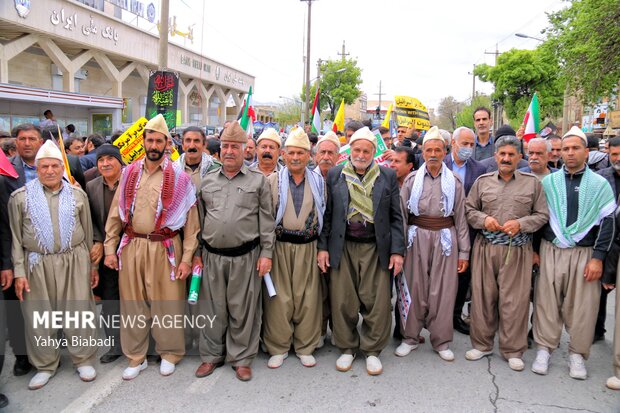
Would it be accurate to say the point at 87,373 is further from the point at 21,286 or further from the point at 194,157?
the point at 194,157

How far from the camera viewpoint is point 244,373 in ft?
12.3

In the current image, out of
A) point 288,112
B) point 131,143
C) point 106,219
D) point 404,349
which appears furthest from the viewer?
point 288,112

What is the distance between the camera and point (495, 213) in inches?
159

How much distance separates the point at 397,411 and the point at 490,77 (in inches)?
1182

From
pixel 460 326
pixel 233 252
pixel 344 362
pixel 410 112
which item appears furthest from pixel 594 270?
pixel 410 112

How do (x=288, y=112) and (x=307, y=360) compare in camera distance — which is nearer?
(x=307, y=360)

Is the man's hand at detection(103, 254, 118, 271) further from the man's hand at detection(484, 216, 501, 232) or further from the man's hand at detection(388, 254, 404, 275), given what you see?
the man's hand at detection(484, 216, 501, 232)

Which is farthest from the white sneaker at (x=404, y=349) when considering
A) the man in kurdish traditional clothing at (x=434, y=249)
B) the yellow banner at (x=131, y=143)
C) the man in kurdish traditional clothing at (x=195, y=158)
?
the yellow banner at (x=131, y=143)

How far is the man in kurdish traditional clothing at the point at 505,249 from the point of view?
397 centimetres

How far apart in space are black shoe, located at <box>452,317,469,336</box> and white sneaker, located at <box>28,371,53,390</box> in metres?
3.71

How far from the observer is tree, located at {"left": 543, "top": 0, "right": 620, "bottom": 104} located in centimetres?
1243

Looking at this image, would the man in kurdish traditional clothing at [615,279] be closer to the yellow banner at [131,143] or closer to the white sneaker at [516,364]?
the white sneaker at [516,364]

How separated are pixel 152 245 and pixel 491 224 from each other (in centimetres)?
282

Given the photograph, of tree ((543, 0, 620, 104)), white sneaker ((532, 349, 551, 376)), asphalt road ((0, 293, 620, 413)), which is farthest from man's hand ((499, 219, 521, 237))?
tree ((543, 0, 620, 104))
